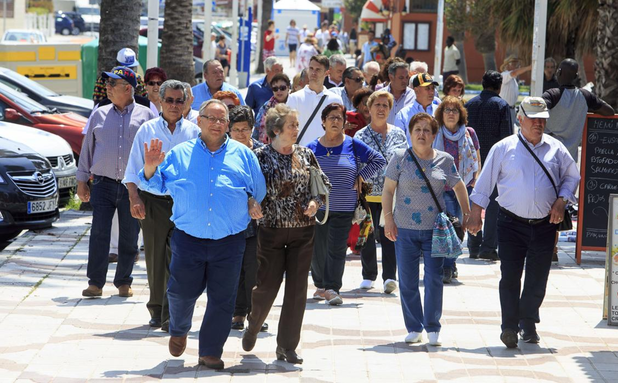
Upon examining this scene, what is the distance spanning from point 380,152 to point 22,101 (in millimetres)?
7964

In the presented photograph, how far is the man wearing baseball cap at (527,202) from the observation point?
7508 mm

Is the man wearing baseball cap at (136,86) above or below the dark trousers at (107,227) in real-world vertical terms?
above

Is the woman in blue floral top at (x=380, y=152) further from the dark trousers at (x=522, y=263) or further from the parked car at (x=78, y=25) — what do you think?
the parked car at (x=78, y=25)

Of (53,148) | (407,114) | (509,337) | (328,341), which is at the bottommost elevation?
(328,341)

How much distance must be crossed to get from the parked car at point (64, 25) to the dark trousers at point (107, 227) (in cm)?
6801

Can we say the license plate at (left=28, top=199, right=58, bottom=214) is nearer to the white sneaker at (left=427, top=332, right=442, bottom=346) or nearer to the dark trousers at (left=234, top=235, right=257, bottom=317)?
the dark trousers at (left=234, top=235, right=257, bottom=317)

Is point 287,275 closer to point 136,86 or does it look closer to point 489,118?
point 136,86

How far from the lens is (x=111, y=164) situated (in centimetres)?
→ 864

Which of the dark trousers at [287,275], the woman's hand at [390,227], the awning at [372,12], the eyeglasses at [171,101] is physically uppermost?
the awning at [372,12]

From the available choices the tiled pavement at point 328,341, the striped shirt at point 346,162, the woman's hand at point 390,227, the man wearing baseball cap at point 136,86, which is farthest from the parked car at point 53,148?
the woman's hand at point 390,227

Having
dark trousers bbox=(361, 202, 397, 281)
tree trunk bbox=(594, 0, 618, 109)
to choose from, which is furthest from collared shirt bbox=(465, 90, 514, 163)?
tree trunk bbox=(594, 0, 618, 109)

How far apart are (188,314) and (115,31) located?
26.5 feet

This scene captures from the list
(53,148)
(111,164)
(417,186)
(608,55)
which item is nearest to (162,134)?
(111,164)

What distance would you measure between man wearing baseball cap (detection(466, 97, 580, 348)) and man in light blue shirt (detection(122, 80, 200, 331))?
219 centimetres
